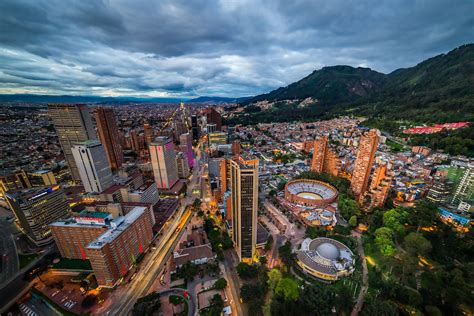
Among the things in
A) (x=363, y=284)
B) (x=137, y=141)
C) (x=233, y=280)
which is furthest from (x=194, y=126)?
(x=363, y=284)

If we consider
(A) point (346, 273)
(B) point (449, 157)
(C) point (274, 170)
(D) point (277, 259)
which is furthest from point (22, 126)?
(B) point (449, 157)

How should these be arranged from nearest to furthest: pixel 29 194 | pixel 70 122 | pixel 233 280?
pixel 233 280, pixel 29 194, pixel 70 122

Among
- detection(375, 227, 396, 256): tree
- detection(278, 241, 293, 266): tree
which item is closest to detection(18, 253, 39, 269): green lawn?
detection(278, 241, 293, 266): tree

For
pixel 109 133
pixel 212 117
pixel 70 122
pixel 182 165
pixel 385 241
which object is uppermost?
pixel 70 122

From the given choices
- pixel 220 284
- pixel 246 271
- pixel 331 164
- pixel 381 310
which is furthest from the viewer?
pixel 331 164

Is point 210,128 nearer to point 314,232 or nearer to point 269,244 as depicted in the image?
point 269,244

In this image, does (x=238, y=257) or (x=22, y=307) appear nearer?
(x=22, y=307)

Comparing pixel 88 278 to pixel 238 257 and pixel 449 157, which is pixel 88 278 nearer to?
pixel 238 257
